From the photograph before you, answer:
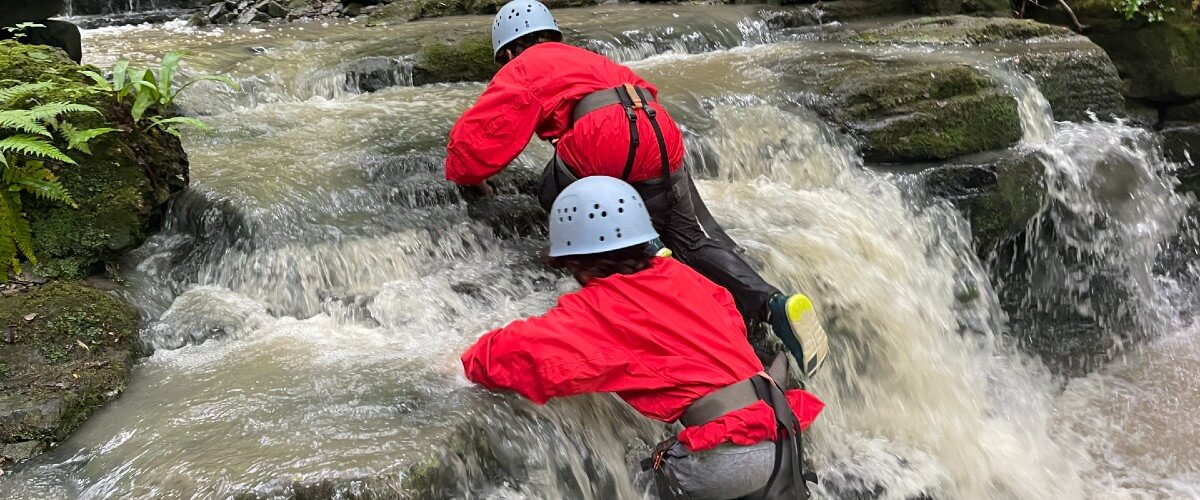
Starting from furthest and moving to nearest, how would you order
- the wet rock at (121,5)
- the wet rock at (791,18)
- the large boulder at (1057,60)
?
1. the wet rock at (121,5)
2. the wet rock at (791,18)
3. the large boulder at (1057,60)

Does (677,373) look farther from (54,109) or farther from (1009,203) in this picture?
(1009,203)

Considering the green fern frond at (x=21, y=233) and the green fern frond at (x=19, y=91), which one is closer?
the green fern frond at (x=21, y=233)

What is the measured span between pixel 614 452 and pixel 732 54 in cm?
688

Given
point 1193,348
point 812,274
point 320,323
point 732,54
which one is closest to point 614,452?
point 320,323

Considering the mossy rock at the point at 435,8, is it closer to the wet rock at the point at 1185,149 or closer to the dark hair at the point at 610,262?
the wet rock at the point at 1185,149

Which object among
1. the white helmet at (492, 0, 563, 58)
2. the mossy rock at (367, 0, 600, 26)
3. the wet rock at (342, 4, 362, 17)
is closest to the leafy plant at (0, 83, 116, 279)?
the white helmet at (492, 0, 563, 58)

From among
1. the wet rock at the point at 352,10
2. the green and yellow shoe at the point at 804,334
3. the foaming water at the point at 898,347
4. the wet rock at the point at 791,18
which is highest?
Result: the wet rock at the point at 791,18

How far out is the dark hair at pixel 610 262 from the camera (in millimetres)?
3246

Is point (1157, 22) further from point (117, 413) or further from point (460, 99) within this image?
point (117, 413)

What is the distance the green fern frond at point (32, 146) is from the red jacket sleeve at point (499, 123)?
6.38ft

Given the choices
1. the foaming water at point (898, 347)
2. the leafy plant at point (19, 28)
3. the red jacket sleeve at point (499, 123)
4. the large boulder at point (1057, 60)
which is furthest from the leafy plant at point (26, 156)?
the large boulder at point (1057, 60)

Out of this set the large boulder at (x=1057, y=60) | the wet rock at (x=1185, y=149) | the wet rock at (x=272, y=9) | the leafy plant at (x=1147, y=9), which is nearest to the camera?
the large boulder at (x=1057, y=60)

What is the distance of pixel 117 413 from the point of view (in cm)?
337

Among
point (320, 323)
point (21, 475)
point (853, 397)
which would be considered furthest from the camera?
point (853, 397)
